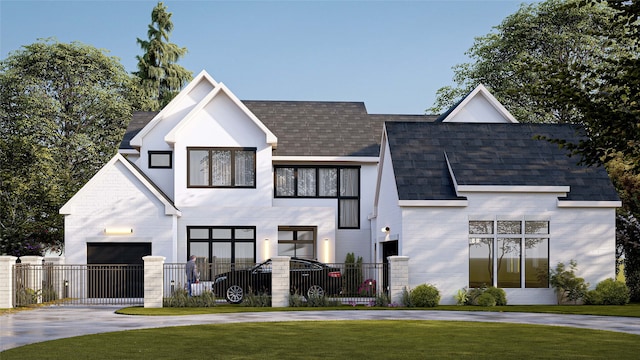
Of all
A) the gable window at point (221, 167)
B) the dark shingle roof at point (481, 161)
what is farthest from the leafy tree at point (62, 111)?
the dark shingle roof at point (481, 161)

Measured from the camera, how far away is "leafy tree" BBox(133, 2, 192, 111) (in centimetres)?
6750

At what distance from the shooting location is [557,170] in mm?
31266

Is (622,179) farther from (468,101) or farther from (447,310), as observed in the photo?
(447,310)

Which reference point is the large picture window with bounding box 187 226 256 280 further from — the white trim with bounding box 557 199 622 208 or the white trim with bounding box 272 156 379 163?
the white trim with bounding box 557 199 622 208

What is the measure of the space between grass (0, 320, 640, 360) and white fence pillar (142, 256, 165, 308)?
7.48m

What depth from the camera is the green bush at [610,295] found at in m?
29.6

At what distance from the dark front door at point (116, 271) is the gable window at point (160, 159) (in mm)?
5936

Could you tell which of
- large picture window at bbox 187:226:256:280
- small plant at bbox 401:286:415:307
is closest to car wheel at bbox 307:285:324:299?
small plant at bbox 401:286:415:307

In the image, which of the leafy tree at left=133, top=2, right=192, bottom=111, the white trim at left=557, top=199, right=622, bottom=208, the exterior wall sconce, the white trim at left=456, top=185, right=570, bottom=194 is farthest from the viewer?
the leafy tree at left=133, top=2, right=192, bottom=111

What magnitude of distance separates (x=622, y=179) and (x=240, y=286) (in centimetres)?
1583

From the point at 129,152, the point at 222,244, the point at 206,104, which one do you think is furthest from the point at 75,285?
the point at 206,104

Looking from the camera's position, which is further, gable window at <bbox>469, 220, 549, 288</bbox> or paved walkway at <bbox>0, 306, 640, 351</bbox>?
gable window at <bbox>469, 220, 549, 288</bbox>

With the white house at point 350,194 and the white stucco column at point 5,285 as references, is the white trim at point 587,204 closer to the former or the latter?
the white house at point 350,194

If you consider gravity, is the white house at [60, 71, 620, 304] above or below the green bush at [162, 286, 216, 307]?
above
